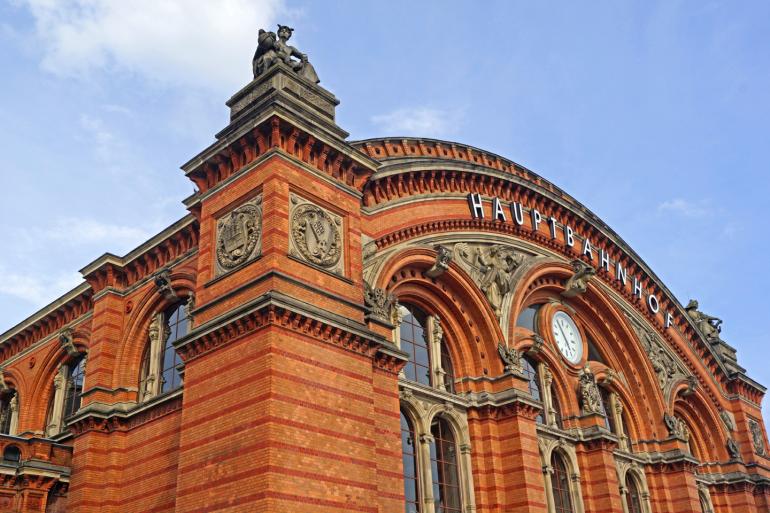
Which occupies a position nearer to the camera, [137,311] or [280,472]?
[280,472]

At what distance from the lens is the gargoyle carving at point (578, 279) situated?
28734 mm

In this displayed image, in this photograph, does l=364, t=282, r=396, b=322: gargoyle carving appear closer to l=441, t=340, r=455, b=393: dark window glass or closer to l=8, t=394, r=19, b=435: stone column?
l=441, t=340, r=455, b=393: dark window glass

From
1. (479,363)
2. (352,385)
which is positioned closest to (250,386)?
(352,385)

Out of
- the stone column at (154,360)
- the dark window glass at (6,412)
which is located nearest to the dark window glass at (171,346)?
the stone column at (154,360)

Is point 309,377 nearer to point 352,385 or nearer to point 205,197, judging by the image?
point 352,385

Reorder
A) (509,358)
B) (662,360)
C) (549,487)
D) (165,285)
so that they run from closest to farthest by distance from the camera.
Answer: (165,285), (509,358), (549,487), (662,360)

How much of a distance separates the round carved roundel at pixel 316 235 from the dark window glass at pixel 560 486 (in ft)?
36.9

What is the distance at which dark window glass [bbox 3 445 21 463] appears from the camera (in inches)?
854

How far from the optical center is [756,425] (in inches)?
1405

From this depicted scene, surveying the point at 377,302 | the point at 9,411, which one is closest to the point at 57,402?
the point at 9,411

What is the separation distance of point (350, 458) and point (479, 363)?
789 cm

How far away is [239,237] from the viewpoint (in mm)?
18266

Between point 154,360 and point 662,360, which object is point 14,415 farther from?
point 662,360

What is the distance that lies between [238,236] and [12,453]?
9893 mm
